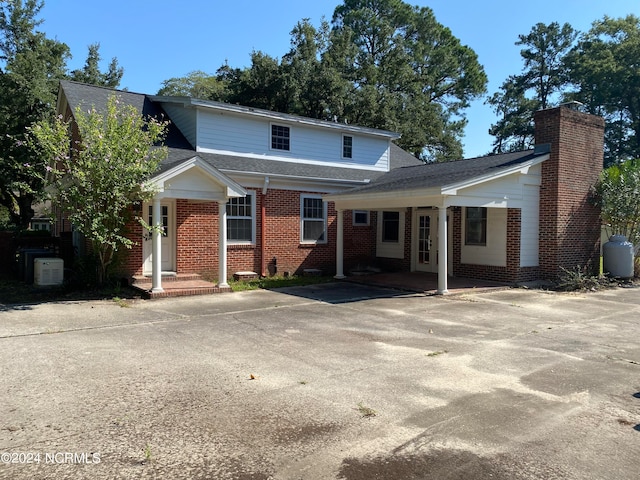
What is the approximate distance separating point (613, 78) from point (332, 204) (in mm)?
31898

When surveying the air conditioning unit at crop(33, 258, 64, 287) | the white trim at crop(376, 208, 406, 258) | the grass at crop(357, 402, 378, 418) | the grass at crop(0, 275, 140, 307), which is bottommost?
the grass at crop(357, 402, 378, 418)

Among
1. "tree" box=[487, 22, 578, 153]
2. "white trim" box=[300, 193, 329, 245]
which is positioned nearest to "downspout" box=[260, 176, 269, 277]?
"white trim" box=[300, 193, 329, 245]

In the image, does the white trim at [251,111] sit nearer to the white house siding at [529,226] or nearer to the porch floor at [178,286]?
the porch floor at [178,286]

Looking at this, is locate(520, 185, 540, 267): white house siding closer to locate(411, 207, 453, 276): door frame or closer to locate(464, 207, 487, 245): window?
locate(464, 207, 487, 245): window

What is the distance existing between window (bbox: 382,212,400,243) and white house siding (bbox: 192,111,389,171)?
8.32 feet

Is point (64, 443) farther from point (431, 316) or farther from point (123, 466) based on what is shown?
point (431, 316)

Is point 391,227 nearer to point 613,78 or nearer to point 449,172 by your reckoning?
point 449,172

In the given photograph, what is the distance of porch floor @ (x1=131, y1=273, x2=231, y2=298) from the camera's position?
435 inches

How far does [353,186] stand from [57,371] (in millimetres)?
11896

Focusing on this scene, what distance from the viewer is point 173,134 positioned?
1505 cm

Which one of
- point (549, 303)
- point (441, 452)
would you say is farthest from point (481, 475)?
point (549, 303)

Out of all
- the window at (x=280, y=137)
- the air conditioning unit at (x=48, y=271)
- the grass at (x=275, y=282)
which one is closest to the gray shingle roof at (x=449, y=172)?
the grass at (x=275, y=282)

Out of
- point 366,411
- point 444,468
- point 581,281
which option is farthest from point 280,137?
point 444,468

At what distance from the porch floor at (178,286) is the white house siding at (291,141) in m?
4.16
